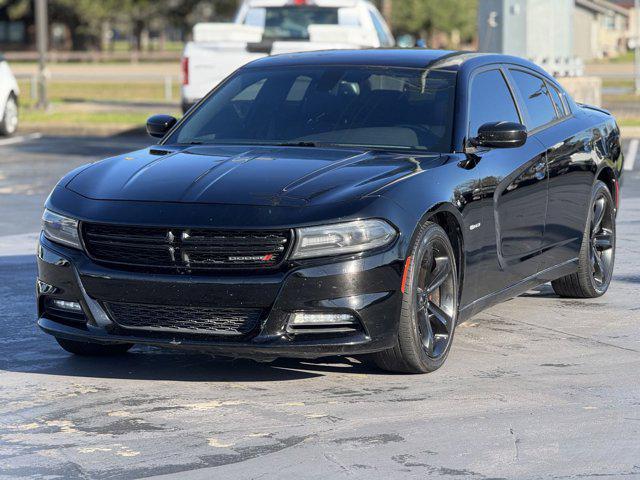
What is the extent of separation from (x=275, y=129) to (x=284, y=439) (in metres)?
2.42

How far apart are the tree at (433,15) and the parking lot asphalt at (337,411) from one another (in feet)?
271

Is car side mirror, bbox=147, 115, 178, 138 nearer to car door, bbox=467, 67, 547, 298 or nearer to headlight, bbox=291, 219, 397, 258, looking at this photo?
car door, bbox=467, 67, 547, 298

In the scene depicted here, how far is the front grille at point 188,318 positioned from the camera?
638 centimetres

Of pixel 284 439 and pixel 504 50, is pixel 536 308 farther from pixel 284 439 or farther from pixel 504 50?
pixel 504 50

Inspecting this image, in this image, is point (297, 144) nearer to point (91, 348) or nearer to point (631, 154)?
point (91, 348)

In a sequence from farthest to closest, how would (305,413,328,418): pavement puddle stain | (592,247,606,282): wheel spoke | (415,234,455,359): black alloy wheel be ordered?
(592,247,606,282): wheel spoke < (415,234,455,359): black alloy wheel < (305,413,328,418): pavement puddle stain

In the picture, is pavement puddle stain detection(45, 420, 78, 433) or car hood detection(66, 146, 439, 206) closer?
pavement puddle stain detection(45, 420, 78, 433)

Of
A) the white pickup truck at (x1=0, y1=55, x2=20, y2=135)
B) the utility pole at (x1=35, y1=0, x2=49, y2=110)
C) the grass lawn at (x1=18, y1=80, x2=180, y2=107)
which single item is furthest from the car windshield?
the grass lawn at (x1=18, y1=80, x2=180, y2=107)

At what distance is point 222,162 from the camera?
7.00 meters

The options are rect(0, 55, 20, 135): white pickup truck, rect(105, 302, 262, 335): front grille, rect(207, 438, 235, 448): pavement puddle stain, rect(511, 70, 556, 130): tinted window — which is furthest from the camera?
rect(0, 55, 20, 135): white pickup truck

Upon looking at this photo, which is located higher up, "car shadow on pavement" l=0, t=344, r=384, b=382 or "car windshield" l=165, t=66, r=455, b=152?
"car windshield" l=165, t=66, r=455, b=152

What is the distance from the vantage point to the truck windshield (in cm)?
2311

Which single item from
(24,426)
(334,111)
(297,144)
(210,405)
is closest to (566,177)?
(334,111)

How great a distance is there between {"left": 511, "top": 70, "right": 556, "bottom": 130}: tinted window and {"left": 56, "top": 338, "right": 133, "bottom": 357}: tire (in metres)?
2.70
